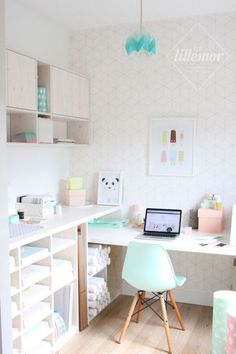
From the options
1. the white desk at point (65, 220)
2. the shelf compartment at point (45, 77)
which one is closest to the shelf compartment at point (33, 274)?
the white desk at point (65, 220)

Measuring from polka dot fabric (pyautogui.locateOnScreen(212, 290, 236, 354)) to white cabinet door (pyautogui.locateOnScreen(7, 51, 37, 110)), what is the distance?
75.3 inches

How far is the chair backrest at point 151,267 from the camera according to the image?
116 inches

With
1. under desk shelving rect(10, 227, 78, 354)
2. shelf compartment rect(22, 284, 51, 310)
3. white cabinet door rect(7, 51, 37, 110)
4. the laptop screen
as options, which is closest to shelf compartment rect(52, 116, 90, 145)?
white cabinet door rect(7, 51, 37, 110)

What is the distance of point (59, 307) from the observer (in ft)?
10.8

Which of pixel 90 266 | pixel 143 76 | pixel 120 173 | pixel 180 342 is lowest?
pixel 180 342

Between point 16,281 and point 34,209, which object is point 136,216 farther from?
point 16,281

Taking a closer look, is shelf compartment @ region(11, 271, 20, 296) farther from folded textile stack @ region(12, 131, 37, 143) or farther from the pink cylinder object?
the pink cylinder object

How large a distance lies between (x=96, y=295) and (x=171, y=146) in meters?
1.45

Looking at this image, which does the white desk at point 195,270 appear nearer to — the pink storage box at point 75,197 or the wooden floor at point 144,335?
the wooden floor at point 144,335

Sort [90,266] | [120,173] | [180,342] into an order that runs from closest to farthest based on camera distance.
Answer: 1. [180,342]
2. [90,266]
3. [120,173]

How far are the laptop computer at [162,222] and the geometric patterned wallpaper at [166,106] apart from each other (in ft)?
1.17

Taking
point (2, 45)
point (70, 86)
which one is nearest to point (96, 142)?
point (70, 86)

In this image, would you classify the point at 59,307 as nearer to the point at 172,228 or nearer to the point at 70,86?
the point at 172,228

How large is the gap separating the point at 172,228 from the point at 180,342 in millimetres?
878
